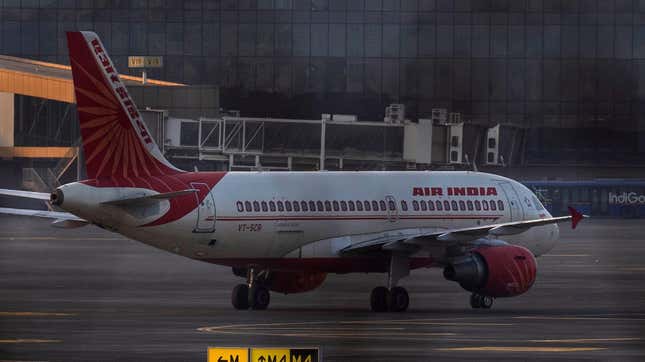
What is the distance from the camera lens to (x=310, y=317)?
14.9 m

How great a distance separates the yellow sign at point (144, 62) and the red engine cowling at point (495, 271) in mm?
9770

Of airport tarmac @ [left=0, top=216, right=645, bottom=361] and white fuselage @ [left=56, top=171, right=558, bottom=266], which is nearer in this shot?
airport tarmac @ [left=0, top=216, right=645, bottom=361]

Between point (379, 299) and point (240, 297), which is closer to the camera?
point (379, 299)

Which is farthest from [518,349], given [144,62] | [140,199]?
[144,62]

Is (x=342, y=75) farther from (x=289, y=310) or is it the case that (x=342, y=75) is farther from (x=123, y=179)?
(x=289, y=310)

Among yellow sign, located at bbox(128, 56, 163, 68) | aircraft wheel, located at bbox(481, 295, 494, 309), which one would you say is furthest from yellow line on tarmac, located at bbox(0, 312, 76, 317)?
yellow sign, located at bbox(128, 56, 163, 68)

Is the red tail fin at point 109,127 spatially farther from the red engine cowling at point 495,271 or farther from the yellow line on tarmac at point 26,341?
the red engine cowling at point 495,271

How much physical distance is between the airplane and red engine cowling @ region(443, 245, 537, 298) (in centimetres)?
1

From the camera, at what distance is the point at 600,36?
4.96m

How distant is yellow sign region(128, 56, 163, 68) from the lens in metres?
5.47

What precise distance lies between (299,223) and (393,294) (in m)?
2.72

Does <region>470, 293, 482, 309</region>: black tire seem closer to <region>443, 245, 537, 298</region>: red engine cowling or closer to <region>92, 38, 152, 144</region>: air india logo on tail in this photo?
<region>443, 245, 537, 298</region>: red engine cowling

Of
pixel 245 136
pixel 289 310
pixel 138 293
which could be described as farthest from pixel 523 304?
pixel 245 136

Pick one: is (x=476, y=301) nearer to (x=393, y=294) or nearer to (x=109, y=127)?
(x=393, y=294)
